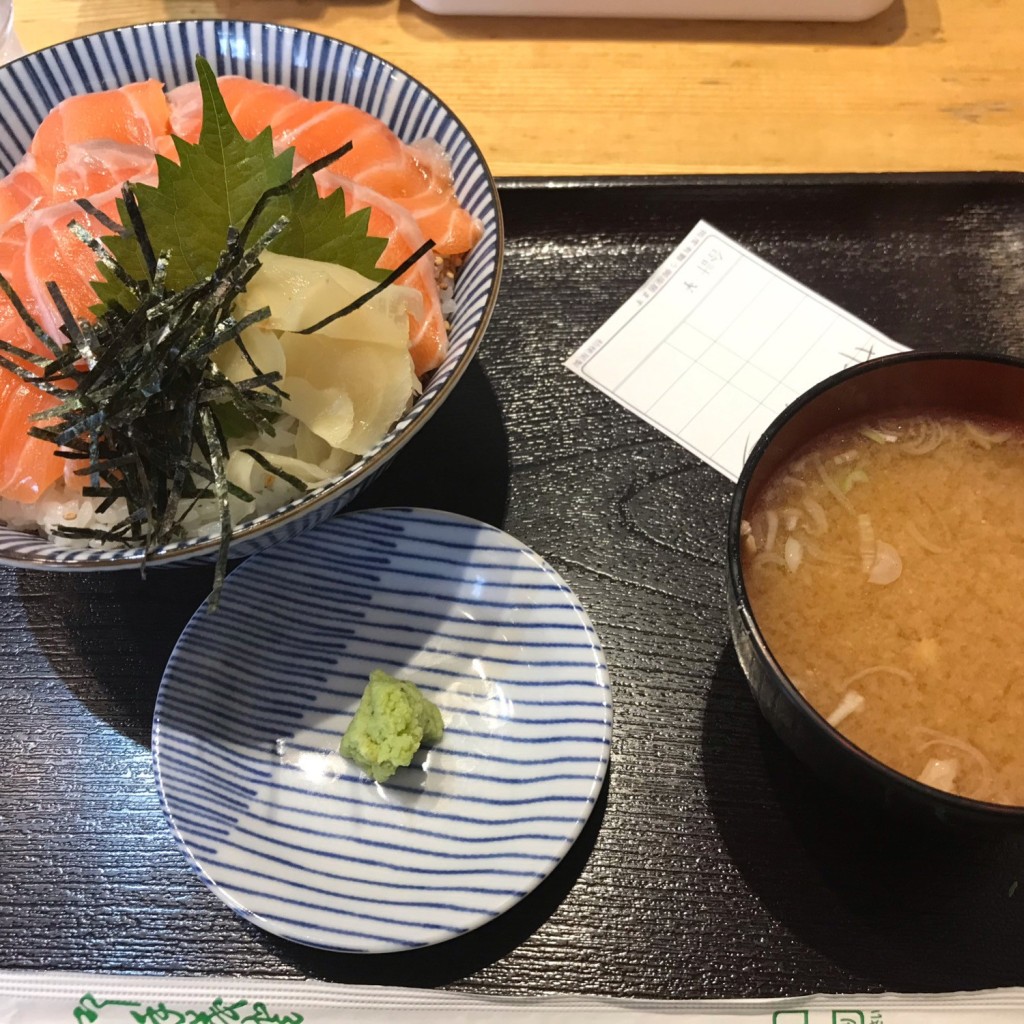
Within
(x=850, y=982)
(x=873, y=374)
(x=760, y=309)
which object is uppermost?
(x=873, y=374)

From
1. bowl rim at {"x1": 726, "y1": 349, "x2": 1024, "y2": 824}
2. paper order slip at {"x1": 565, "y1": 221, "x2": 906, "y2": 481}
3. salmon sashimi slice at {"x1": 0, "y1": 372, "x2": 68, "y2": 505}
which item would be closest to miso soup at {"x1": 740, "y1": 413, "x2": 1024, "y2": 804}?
bowl rim at {"x1": 726, "y1": 349, "x2": 1024, "y2": 824}

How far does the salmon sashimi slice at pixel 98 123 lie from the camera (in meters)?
1.34

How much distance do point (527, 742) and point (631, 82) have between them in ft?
4.75

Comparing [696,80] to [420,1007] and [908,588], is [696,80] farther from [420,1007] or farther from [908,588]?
[420,1007]

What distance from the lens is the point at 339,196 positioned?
45.6 inches

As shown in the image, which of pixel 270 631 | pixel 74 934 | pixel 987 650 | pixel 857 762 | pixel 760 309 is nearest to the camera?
pixel 857 762

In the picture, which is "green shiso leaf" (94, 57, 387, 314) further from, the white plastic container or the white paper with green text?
the white plastic container

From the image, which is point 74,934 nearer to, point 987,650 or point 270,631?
point 270,631

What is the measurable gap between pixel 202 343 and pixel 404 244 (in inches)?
14.4

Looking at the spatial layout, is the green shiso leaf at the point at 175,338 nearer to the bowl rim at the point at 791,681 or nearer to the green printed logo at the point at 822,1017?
the bowl rim at the point at 791,681

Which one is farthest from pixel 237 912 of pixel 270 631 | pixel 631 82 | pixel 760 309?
pixel 631 82

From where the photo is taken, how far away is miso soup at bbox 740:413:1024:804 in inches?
36.2

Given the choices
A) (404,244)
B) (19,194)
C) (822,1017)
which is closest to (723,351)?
(404,244)

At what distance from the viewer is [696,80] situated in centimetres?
187
